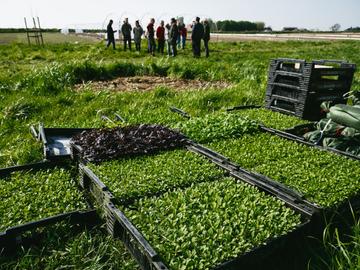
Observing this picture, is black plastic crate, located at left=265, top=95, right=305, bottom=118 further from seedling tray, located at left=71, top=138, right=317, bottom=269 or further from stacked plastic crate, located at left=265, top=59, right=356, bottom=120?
seedling tray, located at left=71, top=138, right=317, bottom=269

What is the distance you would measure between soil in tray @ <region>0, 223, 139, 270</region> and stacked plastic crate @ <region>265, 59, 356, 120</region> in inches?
170

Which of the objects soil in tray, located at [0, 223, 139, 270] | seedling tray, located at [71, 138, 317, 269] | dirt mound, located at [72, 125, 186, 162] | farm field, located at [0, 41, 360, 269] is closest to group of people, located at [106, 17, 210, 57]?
farm field, located at [0, 41, 360, 269]

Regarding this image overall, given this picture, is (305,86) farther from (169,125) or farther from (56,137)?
(56,137)

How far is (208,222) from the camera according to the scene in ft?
9.09

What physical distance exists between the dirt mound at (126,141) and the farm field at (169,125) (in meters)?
0.18

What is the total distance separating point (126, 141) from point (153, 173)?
856 mm

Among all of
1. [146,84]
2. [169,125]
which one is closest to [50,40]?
[146,84]

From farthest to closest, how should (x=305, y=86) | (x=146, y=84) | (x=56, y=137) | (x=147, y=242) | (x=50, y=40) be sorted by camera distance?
(x=50, y=40) → (x=146, y=84) → (x=305, y=86) → (x=56, y=137) → (x=147, y=242)

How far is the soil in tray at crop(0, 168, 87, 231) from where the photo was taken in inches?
124

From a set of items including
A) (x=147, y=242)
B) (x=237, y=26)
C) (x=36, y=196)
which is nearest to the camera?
(x=147, y=242)

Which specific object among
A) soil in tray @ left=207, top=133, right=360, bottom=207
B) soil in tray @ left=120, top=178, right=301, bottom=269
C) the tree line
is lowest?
the tree line

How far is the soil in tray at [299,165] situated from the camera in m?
3.28

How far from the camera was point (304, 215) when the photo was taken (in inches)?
115

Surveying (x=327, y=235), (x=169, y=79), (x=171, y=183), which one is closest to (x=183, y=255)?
(x=171, y=183)
